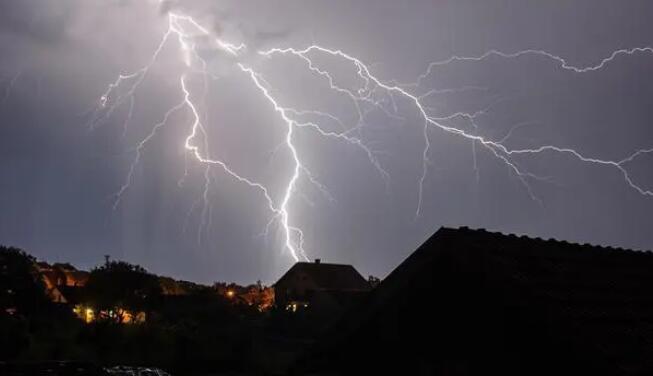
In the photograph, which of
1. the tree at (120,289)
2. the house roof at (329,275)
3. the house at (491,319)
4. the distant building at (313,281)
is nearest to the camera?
the house at (491,319)

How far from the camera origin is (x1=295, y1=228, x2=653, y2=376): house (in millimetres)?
3092

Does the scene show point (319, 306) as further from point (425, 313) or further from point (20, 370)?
point (425, 313)

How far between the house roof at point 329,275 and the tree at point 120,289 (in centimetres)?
A: 1786

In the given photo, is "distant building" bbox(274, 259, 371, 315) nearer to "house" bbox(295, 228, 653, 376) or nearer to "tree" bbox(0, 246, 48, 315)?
"tree" bbox(0, 246, 48, 315)

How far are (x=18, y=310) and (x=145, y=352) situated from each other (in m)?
11.4

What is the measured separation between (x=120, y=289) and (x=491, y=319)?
40232 millimetres

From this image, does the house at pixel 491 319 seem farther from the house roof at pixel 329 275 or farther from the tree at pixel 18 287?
the house roof at pixel 329 275

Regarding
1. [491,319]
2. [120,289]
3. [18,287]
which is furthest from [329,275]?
[491,319]

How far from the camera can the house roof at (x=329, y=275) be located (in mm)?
56269

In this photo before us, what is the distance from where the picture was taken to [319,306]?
3912 centimetres

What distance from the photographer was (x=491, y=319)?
3457 millimetres

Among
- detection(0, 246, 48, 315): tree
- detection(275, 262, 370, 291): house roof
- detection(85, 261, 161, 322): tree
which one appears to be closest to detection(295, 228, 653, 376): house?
detection(0, 246, 48, 315): tree

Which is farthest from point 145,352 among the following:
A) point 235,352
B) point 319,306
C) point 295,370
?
point 295,370

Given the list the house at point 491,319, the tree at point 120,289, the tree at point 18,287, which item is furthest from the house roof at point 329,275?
the house at point 491,319
